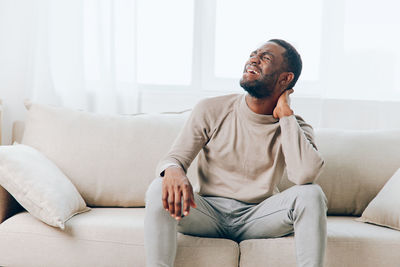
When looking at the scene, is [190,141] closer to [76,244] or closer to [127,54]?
[76,244]

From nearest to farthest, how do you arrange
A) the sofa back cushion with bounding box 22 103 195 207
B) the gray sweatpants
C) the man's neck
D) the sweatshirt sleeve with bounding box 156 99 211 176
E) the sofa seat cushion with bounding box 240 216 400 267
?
the gray sweatpants
the sofa seat cushion with bounding box 240 216 400 267
the sweatshirt sleeve with bounding box 156 99 211 176
the man's neck
the sofa back cushion with bounding box 22 103 195 207

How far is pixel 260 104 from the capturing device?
1843mm

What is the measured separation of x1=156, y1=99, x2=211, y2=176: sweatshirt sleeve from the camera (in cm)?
172

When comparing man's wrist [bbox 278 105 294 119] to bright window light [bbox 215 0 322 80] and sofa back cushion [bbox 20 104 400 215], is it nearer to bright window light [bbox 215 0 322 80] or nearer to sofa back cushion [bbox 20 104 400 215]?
sofa back cushion [bbox 20 104 400 215]

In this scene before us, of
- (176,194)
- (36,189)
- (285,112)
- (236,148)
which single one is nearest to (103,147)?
(36,189)

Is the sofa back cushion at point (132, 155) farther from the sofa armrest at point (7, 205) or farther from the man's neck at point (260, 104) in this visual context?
the man's neck at point (260, 104)

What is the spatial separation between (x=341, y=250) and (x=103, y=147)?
1.14m

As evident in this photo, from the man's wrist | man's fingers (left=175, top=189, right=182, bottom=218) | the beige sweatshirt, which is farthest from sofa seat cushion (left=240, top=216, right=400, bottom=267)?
the man's wrist

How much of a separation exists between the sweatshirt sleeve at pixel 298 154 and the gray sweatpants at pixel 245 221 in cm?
7

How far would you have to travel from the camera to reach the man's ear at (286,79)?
187 centimetres

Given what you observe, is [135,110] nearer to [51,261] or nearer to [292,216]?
[51,261]

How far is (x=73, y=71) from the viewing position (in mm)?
2600

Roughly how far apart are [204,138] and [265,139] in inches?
9.5

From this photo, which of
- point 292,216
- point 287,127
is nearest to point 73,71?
point 287,127
